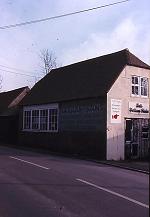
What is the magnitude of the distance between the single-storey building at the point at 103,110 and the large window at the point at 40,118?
72 mm

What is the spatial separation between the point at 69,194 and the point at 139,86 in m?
17.2

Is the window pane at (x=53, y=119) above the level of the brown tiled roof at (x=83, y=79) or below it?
below

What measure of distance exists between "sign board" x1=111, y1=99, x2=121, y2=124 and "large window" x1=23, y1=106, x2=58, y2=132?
6514mm

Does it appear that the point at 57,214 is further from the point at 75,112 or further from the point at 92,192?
the point at 75,112

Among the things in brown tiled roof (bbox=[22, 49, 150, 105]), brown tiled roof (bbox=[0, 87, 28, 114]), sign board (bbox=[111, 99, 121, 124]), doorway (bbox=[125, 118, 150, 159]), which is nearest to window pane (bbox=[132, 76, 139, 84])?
brown tiled roof (bbox=[22, 49, 150, 105])

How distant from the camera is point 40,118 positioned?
34000mm

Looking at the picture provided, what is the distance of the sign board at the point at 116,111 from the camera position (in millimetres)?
26109

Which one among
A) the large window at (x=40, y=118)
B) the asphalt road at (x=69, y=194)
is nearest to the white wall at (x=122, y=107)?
the large window at (x=40, y=118)

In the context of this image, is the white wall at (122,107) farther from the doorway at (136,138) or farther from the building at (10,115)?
the building at (10,115)

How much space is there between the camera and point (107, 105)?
2592cm

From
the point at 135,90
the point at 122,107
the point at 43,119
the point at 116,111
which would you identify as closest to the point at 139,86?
the point at 135,90

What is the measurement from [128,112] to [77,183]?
13.7m

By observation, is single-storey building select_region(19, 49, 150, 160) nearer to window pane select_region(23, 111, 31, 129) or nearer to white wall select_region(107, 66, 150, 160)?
white wall select_region(107, 66, 150, 160)

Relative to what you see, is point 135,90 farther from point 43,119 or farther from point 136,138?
point 43,119
